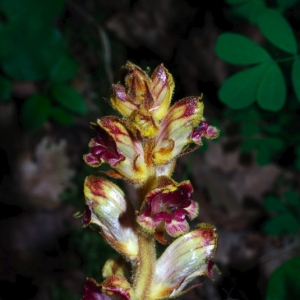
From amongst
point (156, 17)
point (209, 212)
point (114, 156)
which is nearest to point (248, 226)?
point (209, 212)

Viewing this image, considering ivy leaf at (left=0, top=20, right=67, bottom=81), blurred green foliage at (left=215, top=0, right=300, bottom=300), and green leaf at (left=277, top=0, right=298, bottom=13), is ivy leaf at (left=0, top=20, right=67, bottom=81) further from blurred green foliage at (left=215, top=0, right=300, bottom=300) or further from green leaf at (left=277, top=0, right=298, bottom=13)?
green leaf at (left=277, top=0, right=298, bottom=13)

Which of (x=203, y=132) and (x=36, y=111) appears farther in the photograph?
(x=36, y=111)

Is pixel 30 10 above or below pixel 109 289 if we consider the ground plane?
above

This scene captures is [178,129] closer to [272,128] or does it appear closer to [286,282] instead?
[286,282]

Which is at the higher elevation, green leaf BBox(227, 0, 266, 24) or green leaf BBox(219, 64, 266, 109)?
green leaf BBox(227, 0, 266, 24)

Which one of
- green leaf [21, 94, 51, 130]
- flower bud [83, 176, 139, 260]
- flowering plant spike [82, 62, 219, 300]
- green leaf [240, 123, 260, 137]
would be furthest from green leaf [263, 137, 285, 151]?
Result: flower bud [83, 176, 139, 260]

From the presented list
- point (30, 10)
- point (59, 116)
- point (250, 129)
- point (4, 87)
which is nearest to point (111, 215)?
point (59, 116)

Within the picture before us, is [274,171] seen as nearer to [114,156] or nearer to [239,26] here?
[239,26]
